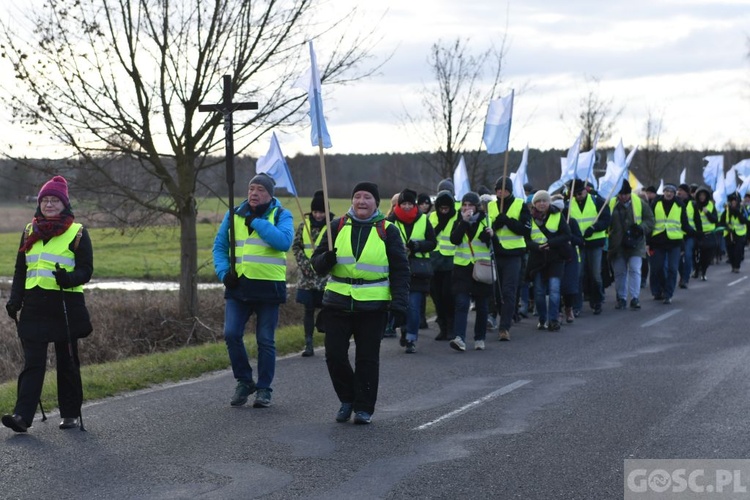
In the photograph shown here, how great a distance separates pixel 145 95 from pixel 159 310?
4269mm

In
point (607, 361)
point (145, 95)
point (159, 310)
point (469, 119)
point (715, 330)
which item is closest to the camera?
point (607, 361)

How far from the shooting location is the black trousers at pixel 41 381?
8586 mm

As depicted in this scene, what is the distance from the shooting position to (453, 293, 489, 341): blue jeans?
13492 millimetres

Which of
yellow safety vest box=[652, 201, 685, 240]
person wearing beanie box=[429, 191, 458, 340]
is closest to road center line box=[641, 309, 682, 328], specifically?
yellow safety vest box=[652, 201, 685, 240]

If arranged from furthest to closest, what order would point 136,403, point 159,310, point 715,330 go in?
point 159,310 < point 715,330 < point 136,403

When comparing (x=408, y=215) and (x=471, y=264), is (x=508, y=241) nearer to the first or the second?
(x=471, y=264)

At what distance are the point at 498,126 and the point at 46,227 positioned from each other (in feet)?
27.2

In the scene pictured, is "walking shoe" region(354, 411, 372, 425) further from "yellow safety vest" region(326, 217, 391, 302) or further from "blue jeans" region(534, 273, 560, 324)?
"blue jeans" region(534, 273, 560, 324)

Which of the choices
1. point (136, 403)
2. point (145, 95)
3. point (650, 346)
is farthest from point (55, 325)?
point (145, 95)

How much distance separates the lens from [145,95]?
55.9ft

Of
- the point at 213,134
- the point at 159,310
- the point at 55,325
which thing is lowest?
the point at 159,310

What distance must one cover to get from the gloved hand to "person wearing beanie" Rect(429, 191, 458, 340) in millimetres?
513

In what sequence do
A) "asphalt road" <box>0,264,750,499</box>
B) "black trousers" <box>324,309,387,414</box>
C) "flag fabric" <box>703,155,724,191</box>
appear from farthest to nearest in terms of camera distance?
"flag fabric" <box>703,155,724,191</box>
"black trousers" <box>324,309,387,414</box>
"asphalt road" <box>0,264,750,499</box>

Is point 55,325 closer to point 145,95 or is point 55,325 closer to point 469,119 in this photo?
point 145,95
